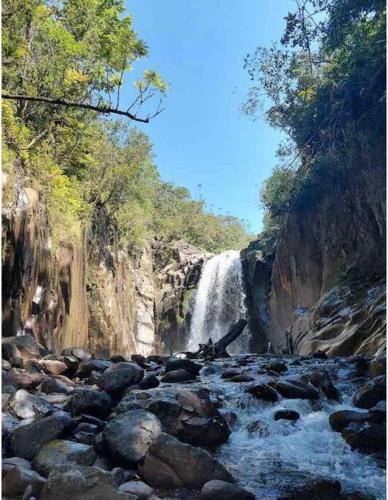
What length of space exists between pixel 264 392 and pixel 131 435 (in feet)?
7.76

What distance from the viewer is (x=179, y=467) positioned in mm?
3395

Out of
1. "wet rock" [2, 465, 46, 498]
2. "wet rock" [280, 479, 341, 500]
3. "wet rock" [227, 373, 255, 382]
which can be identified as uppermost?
"wet rock" [227, 373, 255, 382]

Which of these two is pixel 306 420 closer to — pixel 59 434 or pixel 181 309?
pixel 59 434

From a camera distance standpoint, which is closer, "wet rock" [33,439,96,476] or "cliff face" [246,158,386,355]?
"wet rock" [33,439,96,476]

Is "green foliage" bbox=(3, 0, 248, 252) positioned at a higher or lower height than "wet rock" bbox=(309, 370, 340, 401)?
higher

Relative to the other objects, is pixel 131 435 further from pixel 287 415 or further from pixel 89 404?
pixel 287 415

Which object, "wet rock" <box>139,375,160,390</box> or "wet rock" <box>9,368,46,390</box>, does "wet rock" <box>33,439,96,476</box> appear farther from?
"wet rock" <box>9,368,46,390</box>

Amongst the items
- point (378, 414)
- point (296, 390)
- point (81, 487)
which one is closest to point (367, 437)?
point (378, 414)

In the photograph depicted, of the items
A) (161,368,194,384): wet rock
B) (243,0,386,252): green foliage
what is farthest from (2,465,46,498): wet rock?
(243,0,386,252): green foliage

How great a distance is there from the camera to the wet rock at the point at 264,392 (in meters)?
5.59

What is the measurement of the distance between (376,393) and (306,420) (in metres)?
0.91

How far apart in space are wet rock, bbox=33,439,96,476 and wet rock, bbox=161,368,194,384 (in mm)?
3362

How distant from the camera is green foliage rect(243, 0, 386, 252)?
11.8 metres

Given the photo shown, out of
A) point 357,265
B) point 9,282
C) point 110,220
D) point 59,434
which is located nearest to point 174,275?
point 110,220
